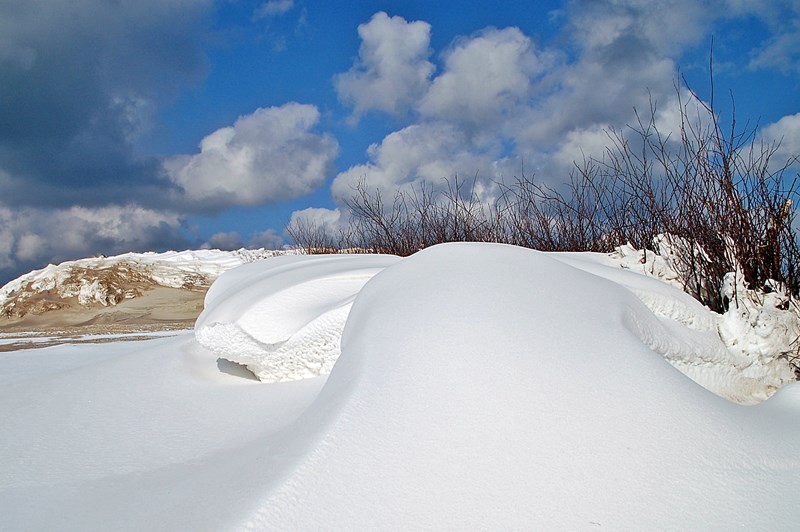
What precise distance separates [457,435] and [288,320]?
1.00 metres

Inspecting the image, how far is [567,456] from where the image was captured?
835 millimetres

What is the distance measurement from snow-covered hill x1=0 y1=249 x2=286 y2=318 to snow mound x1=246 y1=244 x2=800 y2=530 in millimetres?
5905

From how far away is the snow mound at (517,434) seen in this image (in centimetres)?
76

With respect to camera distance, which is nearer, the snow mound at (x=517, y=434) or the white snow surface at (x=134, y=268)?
the snow mound at (x=517, y=434)

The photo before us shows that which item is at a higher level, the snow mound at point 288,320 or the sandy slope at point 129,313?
the snow mound at point 288,320

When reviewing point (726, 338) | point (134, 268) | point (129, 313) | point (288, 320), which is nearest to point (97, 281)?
point (134, 268)

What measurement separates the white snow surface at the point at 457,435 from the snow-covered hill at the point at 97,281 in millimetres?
5142

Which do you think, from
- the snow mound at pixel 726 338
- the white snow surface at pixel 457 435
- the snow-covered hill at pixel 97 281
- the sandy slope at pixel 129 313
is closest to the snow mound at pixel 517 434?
the white snow surface at pixel 457 435

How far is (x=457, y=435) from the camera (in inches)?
34.2

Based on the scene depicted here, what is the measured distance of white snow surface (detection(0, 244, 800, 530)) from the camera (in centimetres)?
78

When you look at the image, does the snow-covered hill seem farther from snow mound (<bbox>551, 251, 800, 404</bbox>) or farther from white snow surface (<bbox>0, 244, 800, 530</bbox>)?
snow mound (<bbox>551, 251, 800, 404</bbox>)

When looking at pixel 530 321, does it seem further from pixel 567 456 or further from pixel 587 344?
pixel 567 456

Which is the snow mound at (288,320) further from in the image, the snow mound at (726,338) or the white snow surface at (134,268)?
the white snow surface at (134,268)

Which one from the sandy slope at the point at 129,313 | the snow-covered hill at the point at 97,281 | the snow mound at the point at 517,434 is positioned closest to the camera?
the snow mound at the point at 517,434
